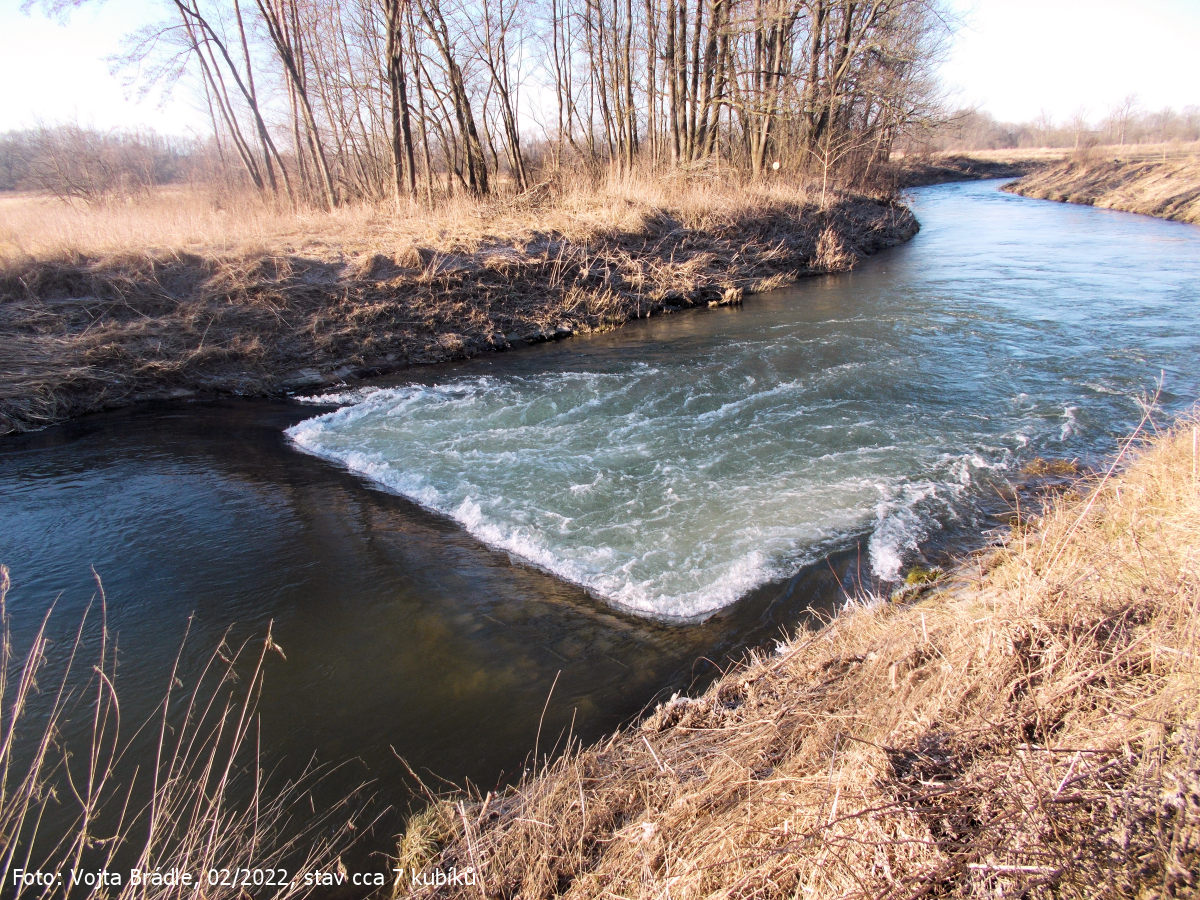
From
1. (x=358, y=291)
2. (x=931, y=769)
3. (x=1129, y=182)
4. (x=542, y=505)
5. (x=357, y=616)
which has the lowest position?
(x=357, y=616)

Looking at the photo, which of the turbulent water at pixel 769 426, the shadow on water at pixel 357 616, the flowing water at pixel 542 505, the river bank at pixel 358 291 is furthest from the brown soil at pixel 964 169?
A: the shadow on water at pixel 357 616

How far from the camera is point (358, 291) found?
1154cm

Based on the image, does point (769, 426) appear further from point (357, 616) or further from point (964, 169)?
point (964, 169)

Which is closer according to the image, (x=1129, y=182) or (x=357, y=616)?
(x=357, y=616)

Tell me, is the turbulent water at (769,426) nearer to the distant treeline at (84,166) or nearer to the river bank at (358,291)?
the river bank at (358,291)

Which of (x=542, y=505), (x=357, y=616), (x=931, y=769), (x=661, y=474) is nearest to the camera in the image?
(x=931, y=769)

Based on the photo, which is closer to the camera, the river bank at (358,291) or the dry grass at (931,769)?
the dry grass at (931,769)

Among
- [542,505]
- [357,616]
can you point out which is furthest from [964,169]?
[357,616]

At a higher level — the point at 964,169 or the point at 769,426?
the point at 964,169

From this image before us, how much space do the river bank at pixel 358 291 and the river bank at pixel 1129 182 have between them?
16.8 meters

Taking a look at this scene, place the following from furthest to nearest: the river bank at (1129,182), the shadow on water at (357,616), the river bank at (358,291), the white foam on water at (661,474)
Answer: the river bank at (1129,182)
the river bank at (358,291)
the white foam on water at (661,474)
the shadow on water at (357,616)

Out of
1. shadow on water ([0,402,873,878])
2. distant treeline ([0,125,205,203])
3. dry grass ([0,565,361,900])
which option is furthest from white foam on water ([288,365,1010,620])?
distant treeline ([0,125,205,203])

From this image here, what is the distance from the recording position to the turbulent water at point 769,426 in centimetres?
527

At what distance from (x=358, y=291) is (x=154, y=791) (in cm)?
1027
